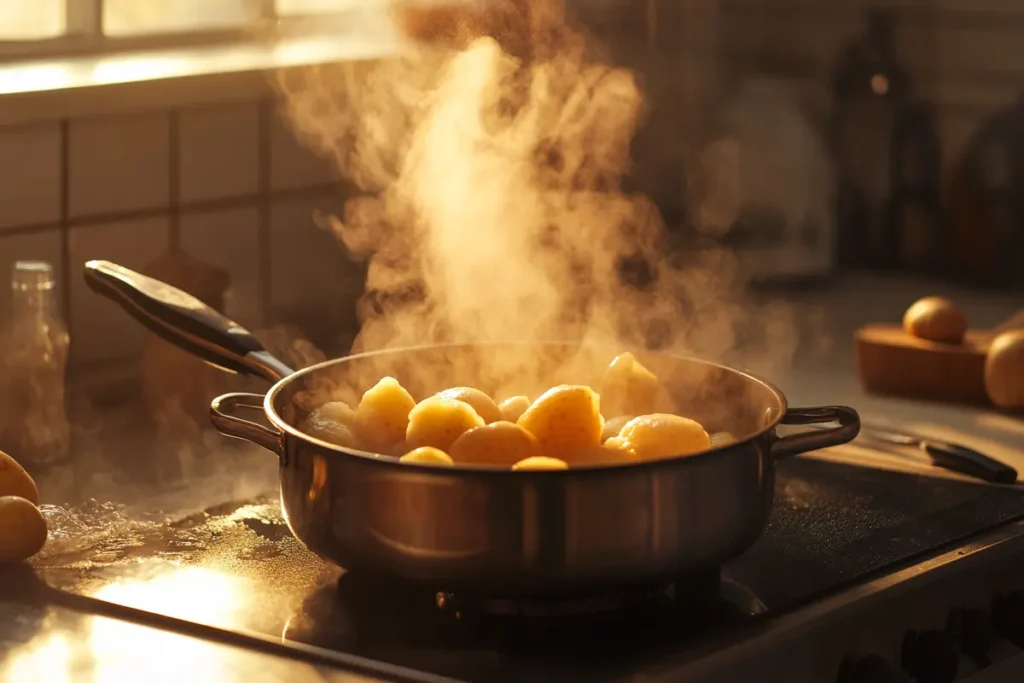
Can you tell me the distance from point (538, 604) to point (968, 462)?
54 cm

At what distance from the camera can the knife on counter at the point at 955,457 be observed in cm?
139

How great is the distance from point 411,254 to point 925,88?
0.90m

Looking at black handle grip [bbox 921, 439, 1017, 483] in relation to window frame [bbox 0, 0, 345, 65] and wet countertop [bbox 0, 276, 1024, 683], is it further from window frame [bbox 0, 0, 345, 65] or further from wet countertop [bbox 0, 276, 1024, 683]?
window frame [bbox 0, 0, 345, 65]

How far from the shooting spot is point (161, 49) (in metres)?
1.80

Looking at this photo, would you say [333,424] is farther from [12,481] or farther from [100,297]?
[100,297]

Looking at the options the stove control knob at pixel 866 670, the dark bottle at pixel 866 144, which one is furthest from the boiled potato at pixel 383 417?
the dark bottle at pixel 866 144

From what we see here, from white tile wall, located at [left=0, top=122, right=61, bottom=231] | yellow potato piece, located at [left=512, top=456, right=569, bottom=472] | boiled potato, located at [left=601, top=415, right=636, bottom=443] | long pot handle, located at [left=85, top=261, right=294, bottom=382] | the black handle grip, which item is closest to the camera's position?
yellow potato piece, located at [left=512, top=456, right=569, bottom=472]

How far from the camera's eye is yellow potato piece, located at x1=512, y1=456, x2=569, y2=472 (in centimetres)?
95

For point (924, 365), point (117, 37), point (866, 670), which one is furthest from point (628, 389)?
point (117, 37)

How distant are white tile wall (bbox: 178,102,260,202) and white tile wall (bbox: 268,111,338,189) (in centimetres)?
3

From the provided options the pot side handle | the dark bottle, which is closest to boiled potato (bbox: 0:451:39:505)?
the pot side handle

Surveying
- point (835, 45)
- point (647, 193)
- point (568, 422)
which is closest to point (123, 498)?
point (568, 422)

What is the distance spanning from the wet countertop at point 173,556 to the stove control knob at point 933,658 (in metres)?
0.37

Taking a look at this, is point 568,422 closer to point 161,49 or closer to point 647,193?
point 161,49
